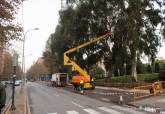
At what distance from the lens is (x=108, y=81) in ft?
211

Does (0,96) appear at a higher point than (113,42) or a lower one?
lower

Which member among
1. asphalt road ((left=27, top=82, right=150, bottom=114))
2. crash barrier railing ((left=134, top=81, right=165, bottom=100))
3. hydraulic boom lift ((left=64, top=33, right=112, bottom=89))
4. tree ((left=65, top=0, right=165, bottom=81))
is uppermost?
tree ((left=65, top=0, right=165, bottom=81))

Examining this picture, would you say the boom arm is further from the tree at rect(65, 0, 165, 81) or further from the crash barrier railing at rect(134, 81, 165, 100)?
the crash barrier railing at rect(134, 81, 165, 100)

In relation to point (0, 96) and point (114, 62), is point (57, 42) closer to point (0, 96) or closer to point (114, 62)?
point (114, 62)

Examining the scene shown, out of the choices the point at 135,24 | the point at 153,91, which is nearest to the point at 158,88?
the point at 153,91

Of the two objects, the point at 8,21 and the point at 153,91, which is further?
the point at 153,91

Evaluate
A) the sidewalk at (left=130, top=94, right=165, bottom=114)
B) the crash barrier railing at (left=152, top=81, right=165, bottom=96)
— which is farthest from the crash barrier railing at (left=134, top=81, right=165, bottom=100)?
the sidewalk at (left=130, top=94, right=165, bottom=114)

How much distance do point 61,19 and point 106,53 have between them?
35.0 ft

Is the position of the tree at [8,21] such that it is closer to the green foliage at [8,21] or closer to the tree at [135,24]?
the green foliage at [8,21]

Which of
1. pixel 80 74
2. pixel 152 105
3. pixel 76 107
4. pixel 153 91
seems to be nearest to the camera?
pixel 76 107

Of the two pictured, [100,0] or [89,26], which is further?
[89,26]

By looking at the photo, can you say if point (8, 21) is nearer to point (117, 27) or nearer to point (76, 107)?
point (76, 107)

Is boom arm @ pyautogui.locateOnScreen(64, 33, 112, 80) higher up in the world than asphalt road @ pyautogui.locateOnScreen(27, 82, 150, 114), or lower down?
higher up

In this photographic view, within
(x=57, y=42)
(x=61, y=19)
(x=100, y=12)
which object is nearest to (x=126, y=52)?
(x=100, y=12)
